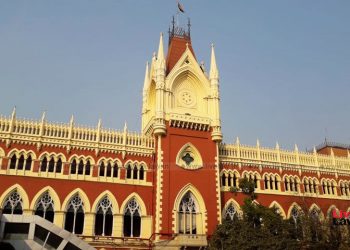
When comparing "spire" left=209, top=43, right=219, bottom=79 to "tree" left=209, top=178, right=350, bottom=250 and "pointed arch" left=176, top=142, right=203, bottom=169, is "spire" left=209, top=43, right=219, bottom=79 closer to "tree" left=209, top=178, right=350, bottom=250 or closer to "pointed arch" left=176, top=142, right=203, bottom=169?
"pointed arch" left=176, top=142, right=203, bottom=169

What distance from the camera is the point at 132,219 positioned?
32.9 meters

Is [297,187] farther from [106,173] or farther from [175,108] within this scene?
[106,173]

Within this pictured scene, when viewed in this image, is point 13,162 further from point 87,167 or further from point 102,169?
point 102,169

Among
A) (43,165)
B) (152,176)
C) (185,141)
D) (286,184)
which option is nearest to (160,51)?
(185,141)

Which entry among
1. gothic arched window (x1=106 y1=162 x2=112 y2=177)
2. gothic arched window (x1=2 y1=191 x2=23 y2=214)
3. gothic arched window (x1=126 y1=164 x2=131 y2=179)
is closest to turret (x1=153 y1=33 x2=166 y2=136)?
gothic arched window (x1=126 y1=164 x2=131 y2=179)

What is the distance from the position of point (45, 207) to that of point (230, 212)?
15.9 meters

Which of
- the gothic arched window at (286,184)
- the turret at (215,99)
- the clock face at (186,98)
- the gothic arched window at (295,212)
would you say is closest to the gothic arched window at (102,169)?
the clock face at (186,98)

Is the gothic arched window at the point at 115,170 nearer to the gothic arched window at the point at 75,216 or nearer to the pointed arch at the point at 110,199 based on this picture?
the pointed arch at the point at 110,199

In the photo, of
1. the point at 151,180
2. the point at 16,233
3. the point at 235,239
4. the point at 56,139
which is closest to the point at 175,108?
the point at 151,180

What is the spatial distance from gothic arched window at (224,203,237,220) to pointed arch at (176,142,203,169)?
15.8 feet

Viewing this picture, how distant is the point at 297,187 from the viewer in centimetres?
4044

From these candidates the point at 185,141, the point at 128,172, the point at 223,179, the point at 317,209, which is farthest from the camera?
the point at 317,209

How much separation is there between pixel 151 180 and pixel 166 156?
95.4 inches

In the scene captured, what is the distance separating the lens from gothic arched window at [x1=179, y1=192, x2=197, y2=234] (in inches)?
1323
